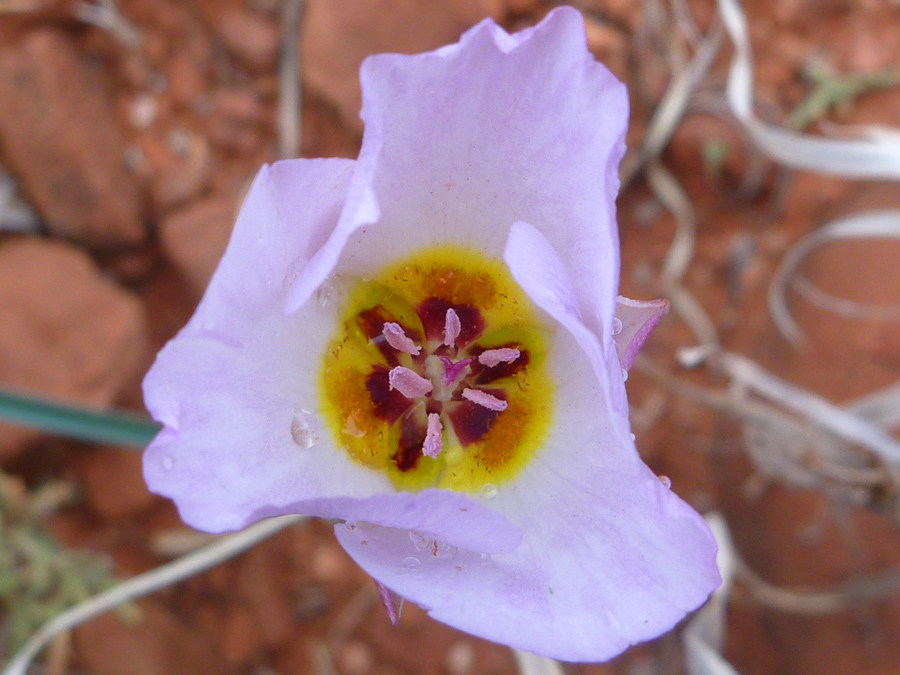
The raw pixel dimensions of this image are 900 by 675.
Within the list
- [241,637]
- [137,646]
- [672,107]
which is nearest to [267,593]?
[241,637]

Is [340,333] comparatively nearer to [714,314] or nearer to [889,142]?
[889,142]

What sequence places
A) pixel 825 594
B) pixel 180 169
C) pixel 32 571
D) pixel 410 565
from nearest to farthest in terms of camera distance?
pixel 410 565, pixel 32 571, pixel 825 594, pixel 180 169

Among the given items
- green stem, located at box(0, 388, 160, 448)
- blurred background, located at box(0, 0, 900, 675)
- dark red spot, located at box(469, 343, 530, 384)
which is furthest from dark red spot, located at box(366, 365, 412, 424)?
blurred background, located at box(0, 0, 900, 675)

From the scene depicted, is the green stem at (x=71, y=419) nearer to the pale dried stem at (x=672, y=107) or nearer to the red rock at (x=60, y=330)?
the red rock at (x=60, y=330)

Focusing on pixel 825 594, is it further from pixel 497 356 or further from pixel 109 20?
pixel 109 20

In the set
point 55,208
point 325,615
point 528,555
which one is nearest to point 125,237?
point 55,208

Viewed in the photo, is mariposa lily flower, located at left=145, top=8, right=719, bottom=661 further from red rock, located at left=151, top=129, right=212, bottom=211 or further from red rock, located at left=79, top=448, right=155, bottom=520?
red rock, located at left=151, top=129, right=212, bottom=211
